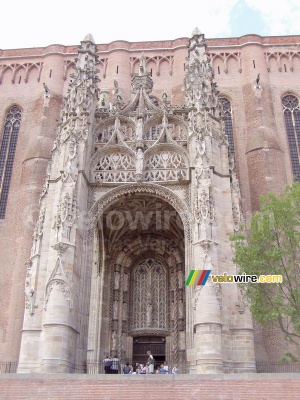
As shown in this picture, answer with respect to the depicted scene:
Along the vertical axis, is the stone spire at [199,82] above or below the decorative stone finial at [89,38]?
below

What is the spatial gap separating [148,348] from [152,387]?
419 inches

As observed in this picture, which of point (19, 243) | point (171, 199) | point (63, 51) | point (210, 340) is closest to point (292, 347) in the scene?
point (210, 340)

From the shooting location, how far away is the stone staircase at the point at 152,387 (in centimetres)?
1299

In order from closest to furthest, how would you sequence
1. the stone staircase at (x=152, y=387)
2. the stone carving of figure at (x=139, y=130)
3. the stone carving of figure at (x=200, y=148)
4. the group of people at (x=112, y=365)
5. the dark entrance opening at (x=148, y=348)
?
the stone staircase at (x=152, y=387) < the group of people at (x=112, y=365) < the stone carving of figure at (x=200, y=148) < the stone carving of figure at (x=139, y=130) < the dark entrance opening at (x=148, y=348)

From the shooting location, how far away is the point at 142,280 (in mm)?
25375

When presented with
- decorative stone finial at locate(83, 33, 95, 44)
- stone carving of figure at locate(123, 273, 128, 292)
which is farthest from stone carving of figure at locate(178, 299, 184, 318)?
decorative stone finial at locate(83, 33, 95, 44)

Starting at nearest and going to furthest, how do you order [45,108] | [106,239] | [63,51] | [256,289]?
[256,289]
[106,239]
[45,108]
[63,51]

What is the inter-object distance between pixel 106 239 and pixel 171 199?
206 inches

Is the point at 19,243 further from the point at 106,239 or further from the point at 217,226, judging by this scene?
the point at 217,226

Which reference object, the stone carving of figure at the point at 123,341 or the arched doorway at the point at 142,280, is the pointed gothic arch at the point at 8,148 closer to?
the arched doorway at the point at 142,280

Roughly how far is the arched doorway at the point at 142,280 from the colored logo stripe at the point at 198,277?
508cm

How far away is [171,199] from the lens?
2117cm

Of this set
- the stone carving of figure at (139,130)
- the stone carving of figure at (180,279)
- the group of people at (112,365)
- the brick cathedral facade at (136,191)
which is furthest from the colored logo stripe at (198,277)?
the stone carving of figure at (139,130)

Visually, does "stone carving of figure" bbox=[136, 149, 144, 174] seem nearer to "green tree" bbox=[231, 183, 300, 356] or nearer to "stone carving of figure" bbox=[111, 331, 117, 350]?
"green tree" bbox=[231, 183, 300, 356]
